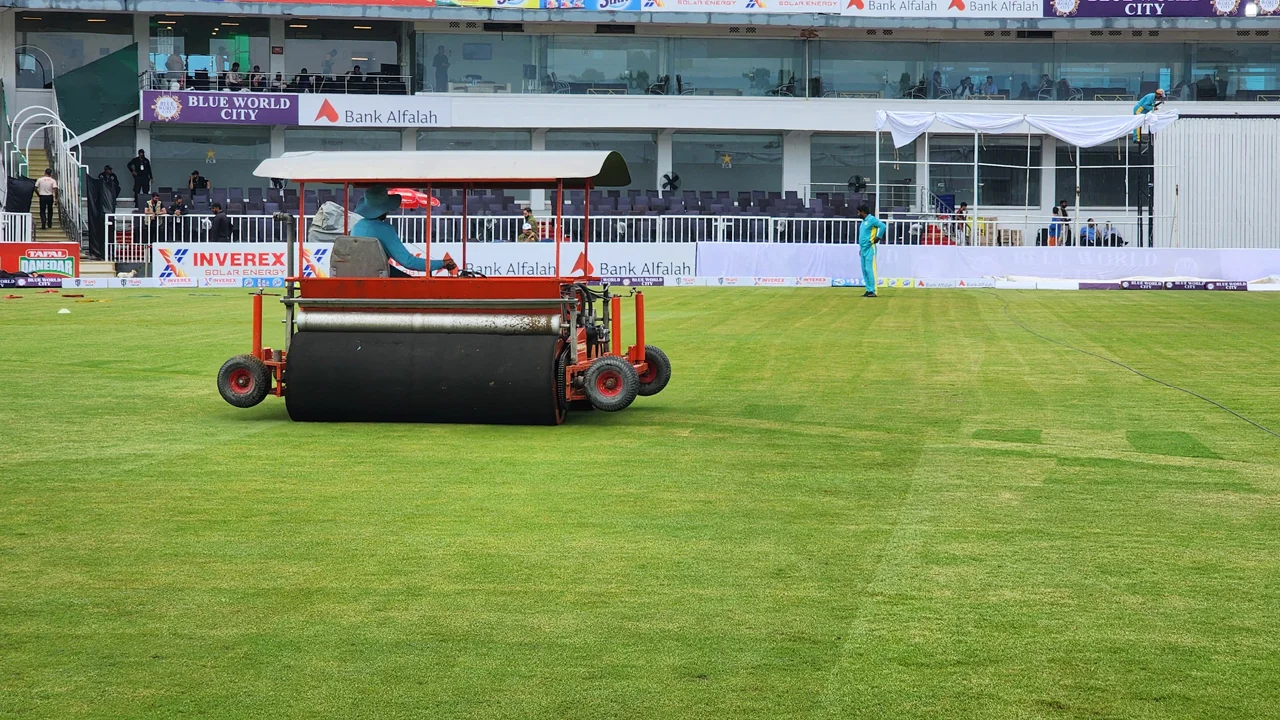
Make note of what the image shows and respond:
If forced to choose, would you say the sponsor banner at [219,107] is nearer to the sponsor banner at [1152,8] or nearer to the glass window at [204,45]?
the glass window at [204,45]

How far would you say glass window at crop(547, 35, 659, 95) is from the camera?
55781 millimetres

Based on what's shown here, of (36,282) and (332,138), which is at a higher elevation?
(332,138)

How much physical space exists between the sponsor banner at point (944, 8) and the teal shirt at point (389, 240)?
44.3 meters

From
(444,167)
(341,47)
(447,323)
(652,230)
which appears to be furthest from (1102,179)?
(447,323)

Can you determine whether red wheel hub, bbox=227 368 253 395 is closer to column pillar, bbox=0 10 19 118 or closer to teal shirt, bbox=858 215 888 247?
teal shirt, bbox=858 215 888 247

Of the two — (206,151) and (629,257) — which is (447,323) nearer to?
(629,257)

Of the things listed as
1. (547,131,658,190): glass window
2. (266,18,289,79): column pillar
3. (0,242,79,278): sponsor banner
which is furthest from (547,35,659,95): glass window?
(0,242,79,278): sponsor banner

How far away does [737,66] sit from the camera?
185 feet

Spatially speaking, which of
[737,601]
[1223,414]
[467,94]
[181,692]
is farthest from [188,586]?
[467,94]

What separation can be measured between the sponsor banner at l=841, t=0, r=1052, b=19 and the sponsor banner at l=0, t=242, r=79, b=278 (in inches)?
1152

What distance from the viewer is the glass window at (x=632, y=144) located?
188 ft

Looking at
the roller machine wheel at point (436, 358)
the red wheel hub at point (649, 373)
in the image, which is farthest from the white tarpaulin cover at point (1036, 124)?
the roller machine wheel at point (436, 358)

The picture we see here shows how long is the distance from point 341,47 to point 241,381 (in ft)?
152

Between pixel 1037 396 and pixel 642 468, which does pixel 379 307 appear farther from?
pixel 1037 396
